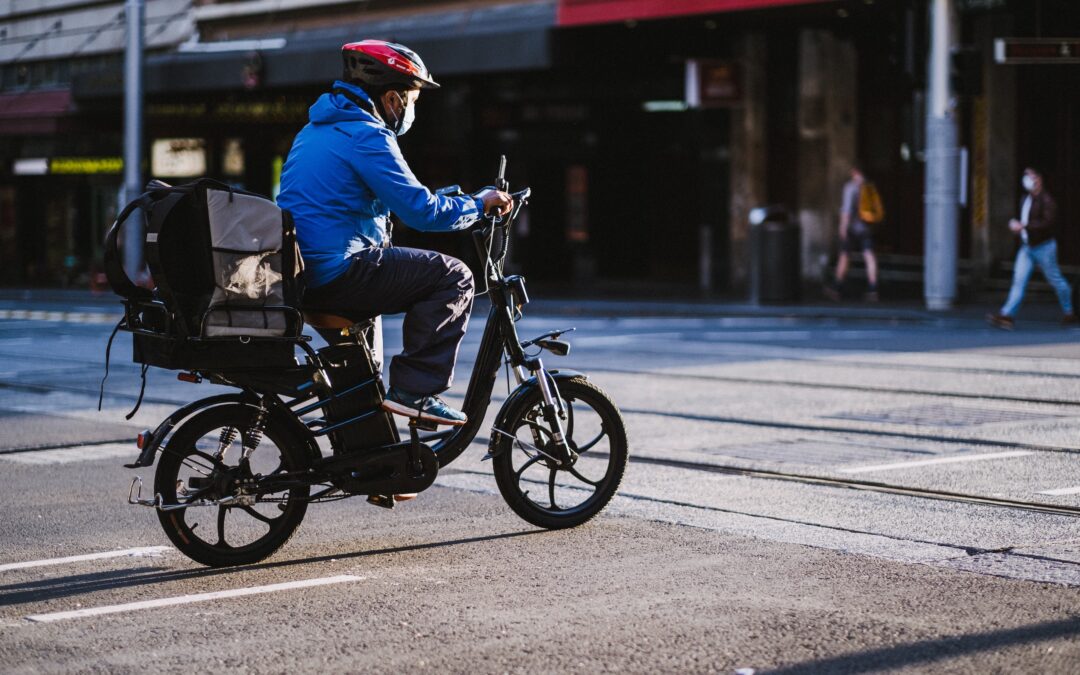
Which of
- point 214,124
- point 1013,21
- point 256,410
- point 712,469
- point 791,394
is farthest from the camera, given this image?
point 214,124

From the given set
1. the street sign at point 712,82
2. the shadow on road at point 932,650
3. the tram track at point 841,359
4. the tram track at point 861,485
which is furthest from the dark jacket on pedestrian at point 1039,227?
the shadow on road at point 932,650

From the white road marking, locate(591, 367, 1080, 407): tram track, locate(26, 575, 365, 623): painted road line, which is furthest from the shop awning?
locate(26, 575, 365, 623): painted road line

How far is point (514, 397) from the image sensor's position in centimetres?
673

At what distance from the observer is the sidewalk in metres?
20.5

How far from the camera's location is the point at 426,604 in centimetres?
554

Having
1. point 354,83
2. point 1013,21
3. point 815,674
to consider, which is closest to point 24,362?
point 354,83

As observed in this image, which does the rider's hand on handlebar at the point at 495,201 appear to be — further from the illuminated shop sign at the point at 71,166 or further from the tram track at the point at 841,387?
the illuminated shop sign at the point at 71,166

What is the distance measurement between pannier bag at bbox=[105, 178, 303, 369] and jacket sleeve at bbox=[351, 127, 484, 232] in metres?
0.38

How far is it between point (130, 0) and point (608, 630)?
27183 mm

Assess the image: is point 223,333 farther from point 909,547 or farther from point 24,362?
point 24,362

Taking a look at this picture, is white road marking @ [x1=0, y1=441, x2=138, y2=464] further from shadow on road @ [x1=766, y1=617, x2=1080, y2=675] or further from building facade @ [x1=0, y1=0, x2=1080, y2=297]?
building facade @ [x1=0, y1=0, x2=1080, y2=297]

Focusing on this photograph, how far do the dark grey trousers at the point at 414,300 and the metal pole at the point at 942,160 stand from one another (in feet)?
53.7

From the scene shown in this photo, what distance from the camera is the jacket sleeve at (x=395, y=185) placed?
20.1 feet

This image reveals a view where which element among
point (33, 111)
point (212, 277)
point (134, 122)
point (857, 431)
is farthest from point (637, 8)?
point (212, 277)
